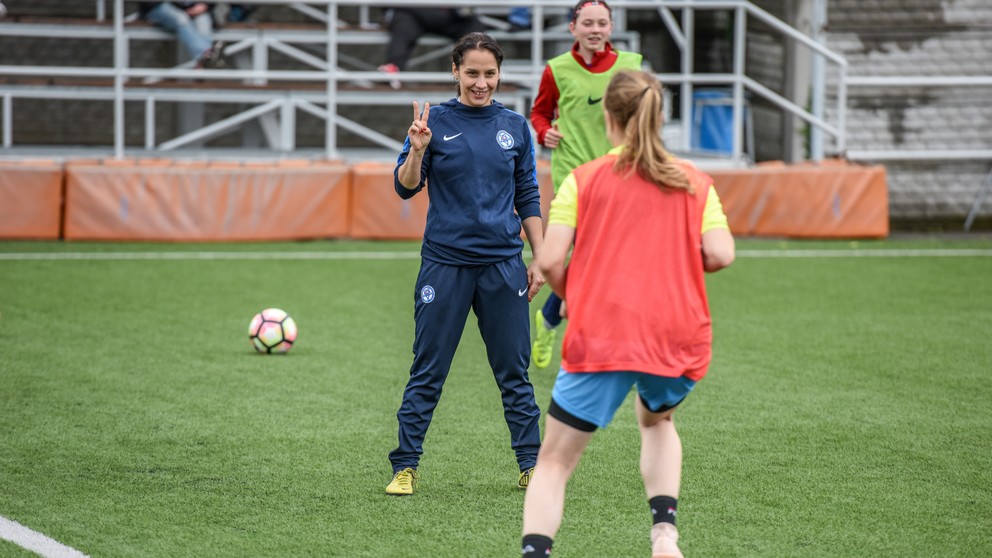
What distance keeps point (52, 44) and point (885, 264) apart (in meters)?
13.5

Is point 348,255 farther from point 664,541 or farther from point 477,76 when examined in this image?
point 664,541

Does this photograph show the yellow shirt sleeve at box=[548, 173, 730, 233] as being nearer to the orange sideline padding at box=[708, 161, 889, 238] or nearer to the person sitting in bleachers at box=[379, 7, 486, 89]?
the orange sideline padding at box=[708, 161, 889, 238]

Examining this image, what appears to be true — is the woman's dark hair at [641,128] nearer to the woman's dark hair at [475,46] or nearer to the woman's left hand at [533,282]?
the woman's dark hair at [475,46]

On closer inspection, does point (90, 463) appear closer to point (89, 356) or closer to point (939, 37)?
point (89, 356)

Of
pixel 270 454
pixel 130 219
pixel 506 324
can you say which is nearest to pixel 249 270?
pixel 130 219

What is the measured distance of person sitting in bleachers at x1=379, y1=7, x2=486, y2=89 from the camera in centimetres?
1515

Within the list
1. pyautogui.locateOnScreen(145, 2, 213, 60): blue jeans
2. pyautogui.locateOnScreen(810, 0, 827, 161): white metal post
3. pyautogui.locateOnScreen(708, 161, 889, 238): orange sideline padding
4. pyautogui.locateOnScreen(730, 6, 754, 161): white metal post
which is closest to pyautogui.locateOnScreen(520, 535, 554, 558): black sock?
pyautogui.locateOnScreen(708, 161, 889, 238): orange sideline padding

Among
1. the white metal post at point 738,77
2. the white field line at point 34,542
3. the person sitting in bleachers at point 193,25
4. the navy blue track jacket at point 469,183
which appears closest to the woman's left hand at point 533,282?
the navy blue track jacket at point 469,183

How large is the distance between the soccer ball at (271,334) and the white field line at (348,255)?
4.15 m

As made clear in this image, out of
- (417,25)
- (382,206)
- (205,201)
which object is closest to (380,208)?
(382,206)

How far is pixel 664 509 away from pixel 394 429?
2554 mm

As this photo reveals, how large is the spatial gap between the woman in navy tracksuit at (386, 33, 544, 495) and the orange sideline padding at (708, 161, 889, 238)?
8.57m

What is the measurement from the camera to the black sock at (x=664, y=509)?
13.5 feet

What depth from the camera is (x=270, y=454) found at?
594 cm
